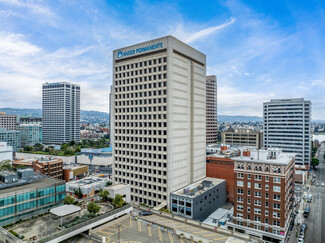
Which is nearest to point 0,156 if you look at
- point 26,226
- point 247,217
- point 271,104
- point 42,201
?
point 42,201

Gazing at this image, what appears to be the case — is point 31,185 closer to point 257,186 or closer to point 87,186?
point 87,186

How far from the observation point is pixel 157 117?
8338cm

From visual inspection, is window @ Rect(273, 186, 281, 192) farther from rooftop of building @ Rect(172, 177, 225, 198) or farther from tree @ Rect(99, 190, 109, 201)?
tree @ Rect(99, 190, 109, 201)

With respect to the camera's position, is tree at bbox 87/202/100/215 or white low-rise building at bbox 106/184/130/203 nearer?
tree at bbox 87/202/100/215

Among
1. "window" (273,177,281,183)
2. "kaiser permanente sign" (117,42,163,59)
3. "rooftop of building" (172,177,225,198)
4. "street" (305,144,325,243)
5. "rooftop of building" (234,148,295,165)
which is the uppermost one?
"kaiser permanente sign" (117,42,163,59)

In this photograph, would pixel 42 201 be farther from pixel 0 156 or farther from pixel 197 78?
pixel 0 156

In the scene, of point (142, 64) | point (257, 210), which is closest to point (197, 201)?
point (257, 210)

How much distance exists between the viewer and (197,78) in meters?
96.8

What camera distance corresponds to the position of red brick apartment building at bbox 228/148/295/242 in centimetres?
6619

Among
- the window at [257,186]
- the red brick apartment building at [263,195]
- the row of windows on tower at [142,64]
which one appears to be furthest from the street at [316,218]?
the row of windows on tower at [142,64]

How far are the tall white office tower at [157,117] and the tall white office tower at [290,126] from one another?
101325mm

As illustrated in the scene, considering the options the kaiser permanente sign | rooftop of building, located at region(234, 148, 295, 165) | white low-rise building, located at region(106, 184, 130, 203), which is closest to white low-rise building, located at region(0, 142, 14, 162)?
the kaiser permanente sign

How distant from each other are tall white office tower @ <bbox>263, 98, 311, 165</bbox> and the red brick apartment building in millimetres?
109745

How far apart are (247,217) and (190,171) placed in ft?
93.6
